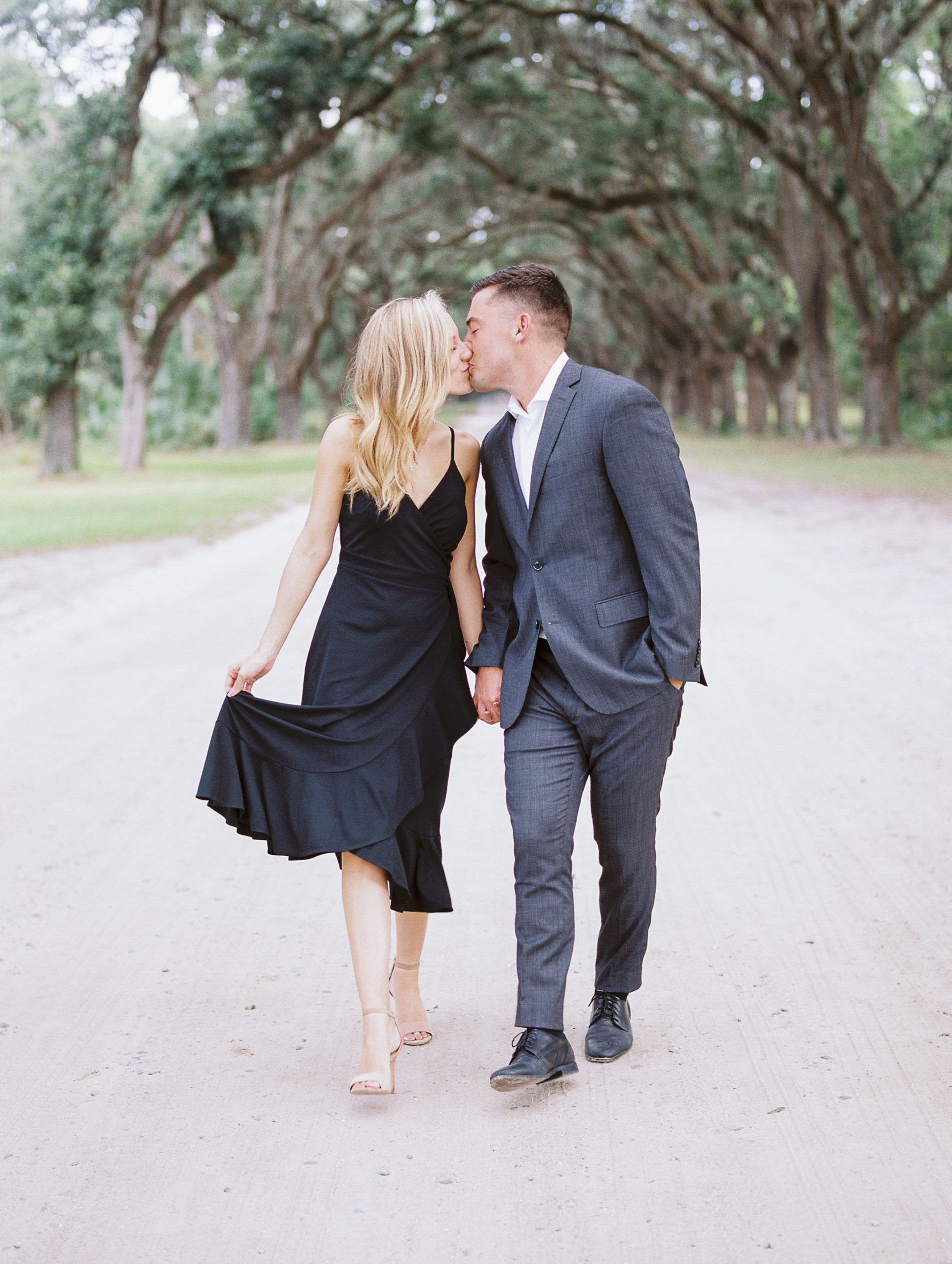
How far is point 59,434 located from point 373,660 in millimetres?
28441

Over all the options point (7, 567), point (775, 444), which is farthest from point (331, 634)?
point (775, 444)

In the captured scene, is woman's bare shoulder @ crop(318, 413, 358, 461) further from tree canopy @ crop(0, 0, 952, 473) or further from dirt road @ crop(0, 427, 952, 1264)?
tree canopy @ crop(0, 0, 952, 473)

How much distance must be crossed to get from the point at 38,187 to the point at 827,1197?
28.8 meters

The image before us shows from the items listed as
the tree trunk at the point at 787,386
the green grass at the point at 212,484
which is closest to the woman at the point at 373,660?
the green grass at the point at 212,484

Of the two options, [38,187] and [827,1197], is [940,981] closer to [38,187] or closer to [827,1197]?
[827,1197]

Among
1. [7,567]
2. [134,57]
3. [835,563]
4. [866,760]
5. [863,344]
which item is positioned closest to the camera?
[866,760]

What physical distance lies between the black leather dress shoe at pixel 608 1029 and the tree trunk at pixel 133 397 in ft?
95.8

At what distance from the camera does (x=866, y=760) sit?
6473 mm

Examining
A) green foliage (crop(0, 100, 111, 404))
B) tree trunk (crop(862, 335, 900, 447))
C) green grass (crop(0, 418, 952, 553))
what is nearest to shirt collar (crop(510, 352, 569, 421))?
green grass (crop(0, 418, 952, 553))

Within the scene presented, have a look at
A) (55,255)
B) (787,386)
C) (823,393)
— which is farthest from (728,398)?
(55,255)

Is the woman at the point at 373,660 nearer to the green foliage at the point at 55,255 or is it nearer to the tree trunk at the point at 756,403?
the green foliage at the point at 55,255

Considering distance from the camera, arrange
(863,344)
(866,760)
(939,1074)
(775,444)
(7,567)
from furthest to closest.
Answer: (775,444)
(863,344)
(7,567)
(866,760)
(939,1074)

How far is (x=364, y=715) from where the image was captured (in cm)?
345

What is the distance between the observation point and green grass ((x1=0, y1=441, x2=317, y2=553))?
18.1 meters
